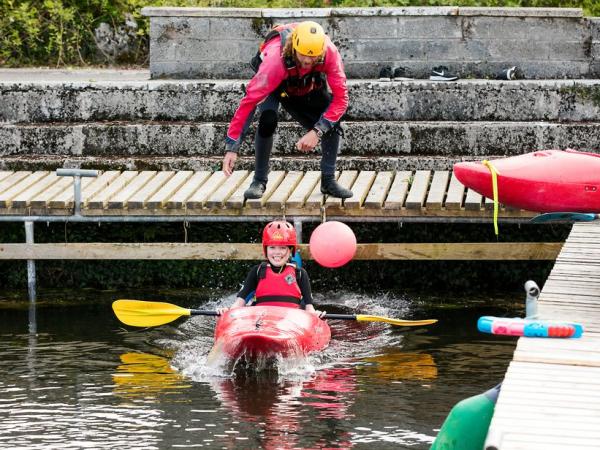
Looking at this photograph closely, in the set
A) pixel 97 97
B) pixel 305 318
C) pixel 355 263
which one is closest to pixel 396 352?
pixel 305 318

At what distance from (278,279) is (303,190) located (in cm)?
180

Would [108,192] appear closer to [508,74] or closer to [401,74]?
[401,74]

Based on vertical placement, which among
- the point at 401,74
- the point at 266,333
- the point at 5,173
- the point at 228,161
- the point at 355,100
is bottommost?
the point at 266,333

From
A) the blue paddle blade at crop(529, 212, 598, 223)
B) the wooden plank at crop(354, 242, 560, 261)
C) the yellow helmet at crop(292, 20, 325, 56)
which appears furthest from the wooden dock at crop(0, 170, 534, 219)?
the blue paddle blade at crop(529, 212, 598, 223)

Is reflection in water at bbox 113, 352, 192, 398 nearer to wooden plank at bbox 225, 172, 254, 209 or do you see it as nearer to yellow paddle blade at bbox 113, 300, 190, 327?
yellow paddle blade at bbox 113, 300, 190, 327

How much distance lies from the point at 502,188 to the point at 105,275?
4.54 m

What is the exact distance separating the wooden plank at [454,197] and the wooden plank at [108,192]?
109 inches

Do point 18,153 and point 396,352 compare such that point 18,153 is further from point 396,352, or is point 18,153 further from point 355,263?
point 396,352

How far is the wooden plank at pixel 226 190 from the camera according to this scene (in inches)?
445

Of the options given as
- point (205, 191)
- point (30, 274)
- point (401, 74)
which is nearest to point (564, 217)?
point (205, 191)

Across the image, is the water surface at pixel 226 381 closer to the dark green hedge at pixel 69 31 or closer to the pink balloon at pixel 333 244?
the pink balloon at pixel 333 244

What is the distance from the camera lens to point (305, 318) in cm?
957

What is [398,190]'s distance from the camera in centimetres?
1159

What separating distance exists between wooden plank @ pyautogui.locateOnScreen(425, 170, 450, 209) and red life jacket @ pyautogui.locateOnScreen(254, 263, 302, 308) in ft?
5.19
